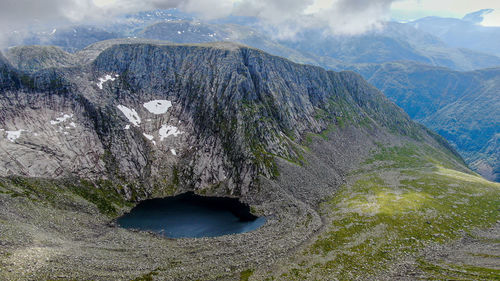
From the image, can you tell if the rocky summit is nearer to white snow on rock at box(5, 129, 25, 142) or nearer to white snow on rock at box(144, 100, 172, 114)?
white snow on rock at box(5, 129, 25, 142)

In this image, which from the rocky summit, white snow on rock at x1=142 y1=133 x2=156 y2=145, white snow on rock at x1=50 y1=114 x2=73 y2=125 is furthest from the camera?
white snow on rock at x1=142 y1=133 x2=156 y2=145

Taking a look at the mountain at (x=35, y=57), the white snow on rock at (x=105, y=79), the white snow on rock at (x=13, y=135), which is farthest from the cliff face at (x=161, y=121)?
the mountain at (x=35, y=57)

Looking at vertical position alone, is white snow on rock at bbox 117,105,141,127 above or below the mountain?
below

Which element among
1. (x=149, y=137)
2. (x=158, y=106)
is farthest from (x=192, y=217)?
(x=158, y=106)

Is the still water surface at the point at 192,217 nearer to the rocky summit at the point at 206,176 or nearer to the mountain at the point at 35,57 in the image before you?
the rocky summit at the point at 206,176

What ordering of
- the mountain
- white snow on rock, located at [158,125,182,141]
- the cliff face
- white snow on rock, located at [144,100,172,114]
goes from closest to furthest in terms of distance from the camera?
1. the cliff face
2. white snow on rock, located at [158,125,182,141]
3. white snow on rock, located at [144,100,172,114]
4. the mountain

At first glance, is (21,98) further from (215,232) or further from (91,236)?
(215,232)

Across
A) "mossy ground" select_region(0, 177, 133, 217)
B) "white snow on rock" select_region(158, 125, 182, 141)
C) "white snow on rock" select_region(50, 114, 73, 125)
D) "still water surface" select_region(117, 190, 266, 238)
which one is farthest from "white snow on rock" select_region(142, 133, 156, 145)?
A: "still water surface" select_region(117, 190, 266, 238)

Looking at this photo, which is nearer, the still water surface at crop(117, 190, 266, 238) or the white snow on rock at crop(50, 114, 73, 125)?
the still water surface at crop(117, 190, 266, 238)

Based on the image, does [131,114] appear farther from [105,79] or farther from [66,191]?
[66,191]
